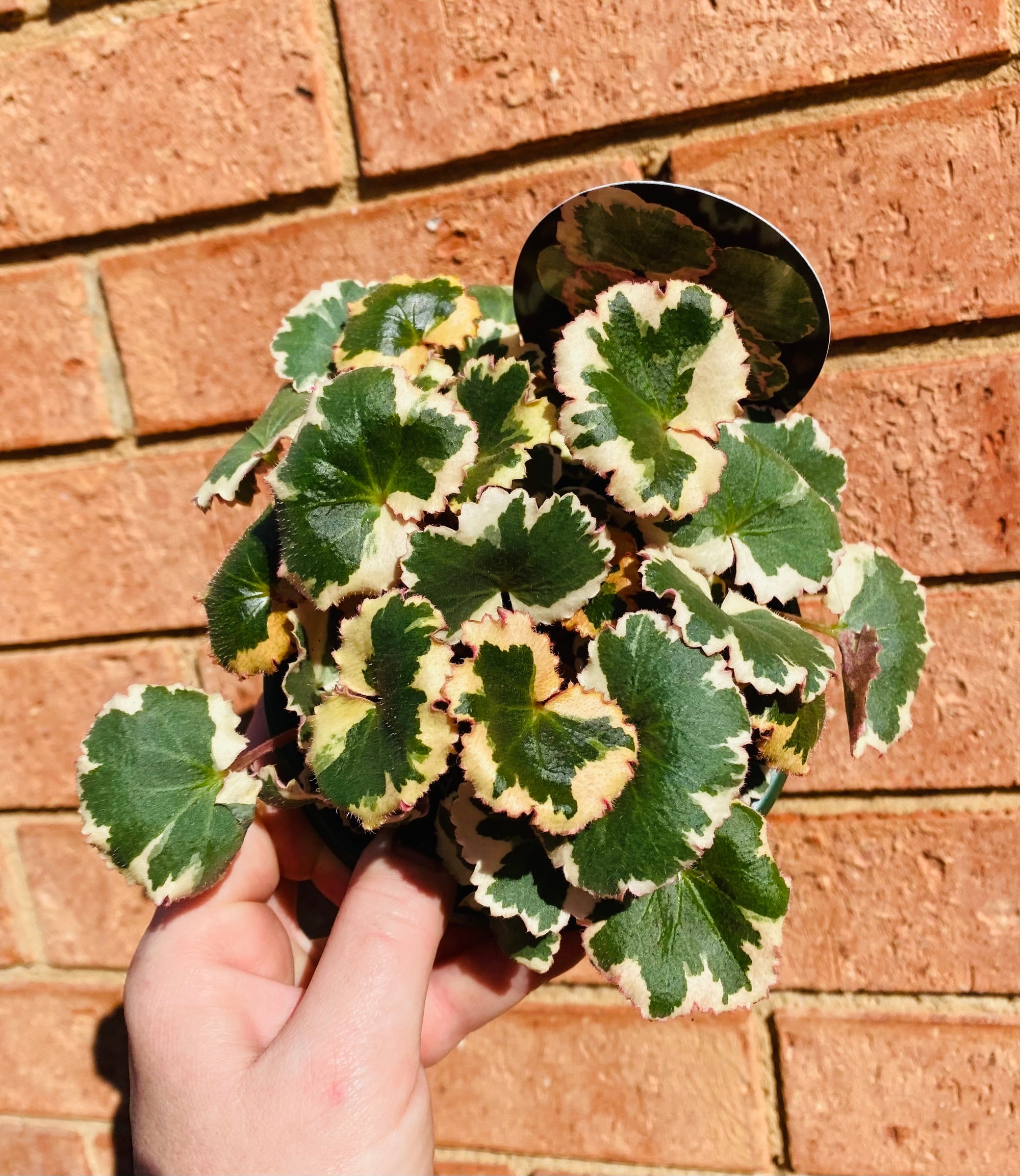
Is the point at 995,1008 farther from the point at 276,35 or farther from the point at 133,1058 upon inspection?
the point at 276,35

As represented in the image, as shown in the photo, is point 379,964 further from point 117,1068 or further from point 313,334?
point 117,1068

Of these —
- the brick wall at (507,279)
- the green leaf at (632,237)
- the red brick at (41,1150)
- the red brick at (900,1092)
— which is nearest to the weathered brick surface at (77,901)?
the brick wall at (507,279)

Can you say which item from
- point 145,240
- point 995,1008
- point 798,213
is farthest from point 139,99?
point 995,1008

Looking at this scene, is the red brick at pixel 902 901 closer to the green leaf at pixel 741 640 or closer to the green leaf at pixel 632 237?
the green leaf at pixel 741 640

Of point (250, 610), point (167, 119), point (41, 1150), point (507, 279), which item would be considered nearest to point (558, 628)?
point (250, 610)

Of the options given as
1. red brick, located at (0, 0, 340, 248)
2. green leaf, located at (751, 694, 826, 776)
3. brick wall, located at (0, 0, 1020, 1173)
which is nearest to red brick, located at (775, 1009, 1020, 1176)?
brick wall, located at (0, 0, 1020, 1173)

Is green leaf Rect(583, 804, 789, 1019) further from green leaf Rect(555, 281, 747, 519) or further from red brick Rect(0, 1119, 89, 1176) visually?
red brick Rect(0, 1119, 89, 1176)
